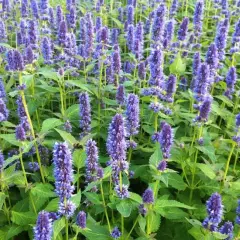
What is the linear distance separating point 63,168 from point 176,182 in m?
1.87

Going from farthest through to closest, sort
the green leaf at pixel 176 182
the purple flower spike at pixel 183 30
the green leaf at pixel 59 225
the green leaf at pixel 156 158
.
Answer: the purple flower spike at pixel 183 30, the green leaf at pixel 176 182, the green leaf at pixel 156 158, the green leaf at pixel 59 225

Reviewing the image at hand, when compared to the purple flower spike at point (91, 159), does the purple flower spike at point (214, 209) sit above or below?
below

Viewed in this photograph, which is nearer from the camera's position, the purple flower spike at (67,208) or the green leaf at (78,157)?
the purple flower spike at (67,208)

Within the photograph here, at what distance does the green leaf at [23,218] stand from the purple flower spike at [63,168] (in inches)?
40.6

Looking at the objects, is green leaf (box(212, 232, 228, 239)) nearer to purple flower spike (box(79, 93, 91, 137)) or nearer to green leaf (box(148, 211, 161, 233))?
green leaf (box(148, 211, 161, 233))

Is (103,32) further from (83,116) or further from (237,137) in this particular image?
(237,137)

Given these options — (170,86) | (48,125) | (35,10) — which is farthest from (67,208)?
(35,10)

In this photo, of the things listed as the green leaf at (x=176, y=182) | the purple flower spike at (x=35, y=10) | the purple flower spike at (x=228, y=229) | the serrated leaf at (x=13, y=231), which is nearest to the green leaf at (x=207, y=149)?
the green leaf at (x=176, y=182)

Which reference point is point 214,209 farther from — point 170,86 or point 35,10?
point 35,10

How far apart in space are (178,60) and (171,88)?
927 mm

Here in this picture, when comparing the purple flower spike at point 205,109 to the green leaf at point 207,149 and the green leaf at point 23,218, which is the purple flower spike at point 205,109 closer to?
the green leaf at point 207,149

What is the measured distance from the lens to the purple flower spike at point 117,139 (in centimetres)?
303

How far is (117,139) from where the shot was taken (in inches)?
120

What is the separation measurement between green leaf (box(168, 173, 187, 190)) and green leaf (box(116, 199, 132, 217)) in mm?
980
